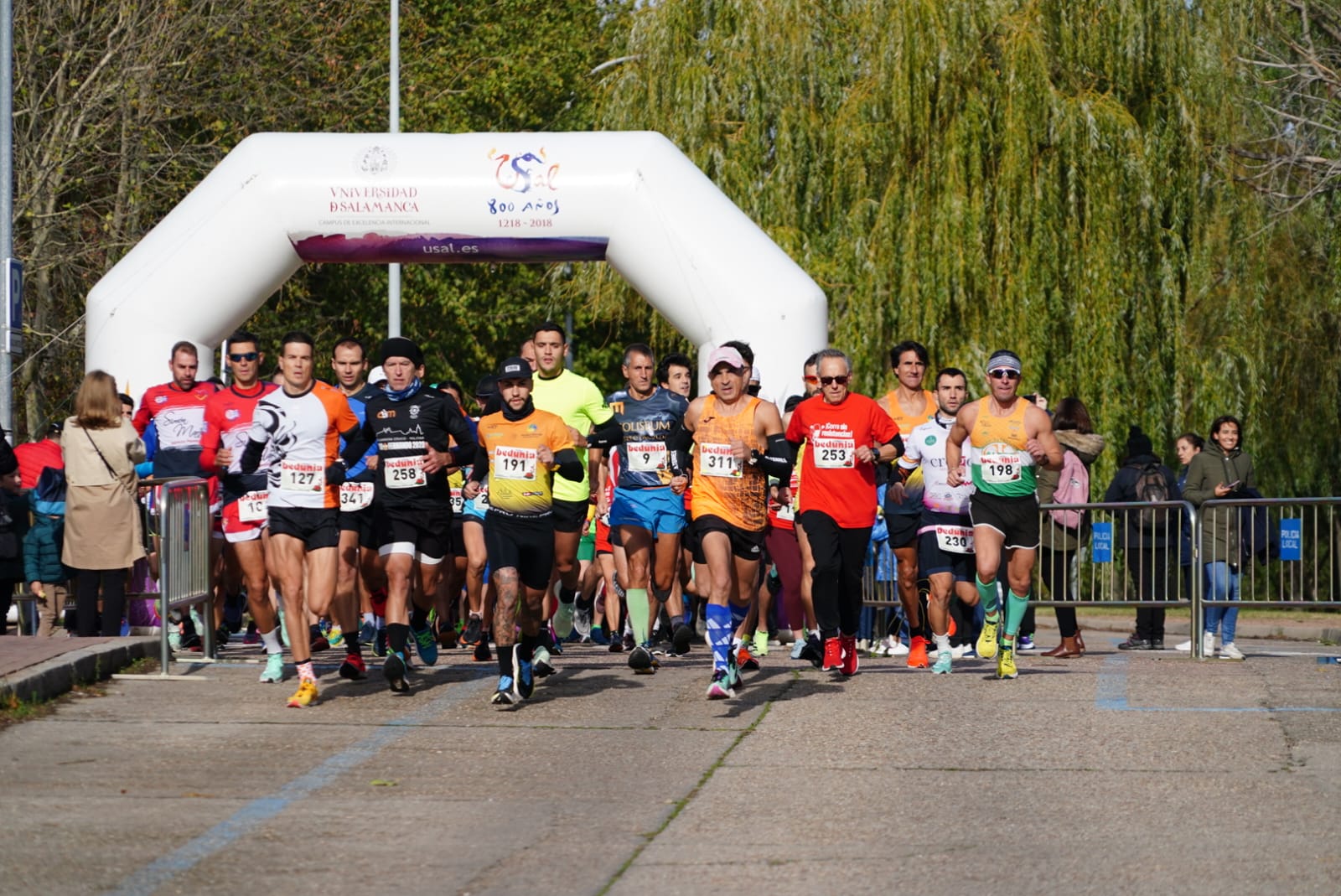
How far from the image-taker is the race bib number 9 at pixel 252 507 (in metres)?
11.9

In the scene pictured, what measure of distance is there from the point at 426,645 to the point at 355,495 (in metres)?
A: 1.42

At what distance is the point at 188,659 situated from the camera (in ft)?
45.0

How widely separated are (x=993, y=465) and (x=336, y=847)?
6.09m

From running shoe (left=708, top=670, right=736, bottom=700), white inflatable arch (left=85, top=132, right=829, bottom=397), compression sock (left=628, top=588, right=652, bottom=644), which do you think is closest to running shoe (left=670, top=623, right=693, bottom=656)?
compression sock (left=628, top=588, right=652, bottom=644)

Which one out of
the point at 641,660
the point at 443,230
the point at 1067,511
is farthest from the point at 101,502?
the point at 1067,511

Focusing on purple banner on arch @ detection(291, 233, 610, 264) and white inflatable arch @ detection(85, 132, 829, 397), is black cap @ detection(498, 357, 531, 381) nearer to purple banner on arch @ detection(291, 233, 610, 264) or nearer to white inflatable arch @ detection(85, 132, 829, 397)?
white inflatable arch @ detection(85, 132, 829, 397)

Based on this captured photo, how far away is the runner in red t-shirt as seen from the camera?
40.0 feet

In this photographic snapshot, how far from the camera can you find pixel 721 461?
11.7 meters

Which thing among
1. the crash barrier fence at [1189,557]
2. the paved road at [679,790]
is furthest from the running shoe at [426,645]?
the crash barrier fence at [1189,557]

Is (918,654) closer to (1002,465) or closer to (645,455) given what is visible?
(1002,465)

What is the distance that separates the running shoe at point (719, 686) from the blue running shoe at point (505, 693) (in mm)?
1015

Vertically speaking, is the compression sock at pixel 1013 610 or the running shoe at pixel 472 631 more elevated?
the compression sock at pixel 1013 610

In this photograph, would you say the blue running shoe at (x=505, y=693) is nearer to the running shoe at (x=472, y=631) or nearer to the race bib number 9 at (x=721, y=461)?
the race bib number 9 at (x=721, y=461)

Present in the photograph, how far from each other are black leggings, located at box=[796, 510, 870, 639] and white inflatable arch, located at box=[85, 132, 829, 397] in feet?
19.3
